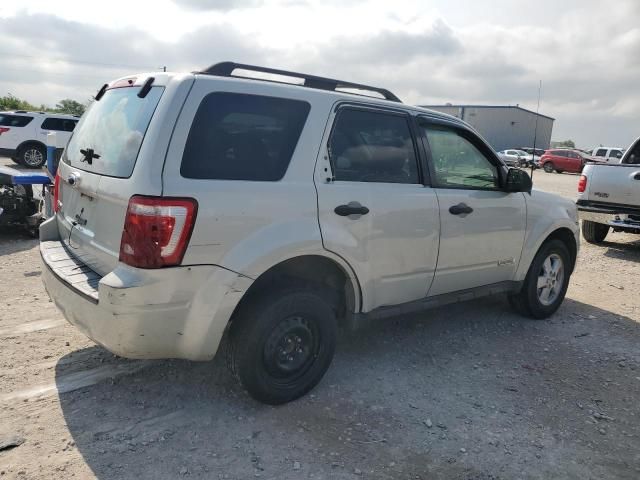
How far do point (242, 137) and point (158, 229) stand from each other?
726mm

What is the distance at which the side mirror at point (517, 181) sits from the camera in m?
4.25

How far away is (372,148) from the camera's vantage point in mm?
3527

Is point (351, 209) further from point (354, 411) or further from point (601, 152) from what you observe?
point (601, 152)

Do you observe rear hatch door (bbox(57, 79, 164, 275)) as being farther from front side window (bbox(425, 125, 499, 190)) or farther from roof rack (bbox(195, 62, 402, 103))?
front side window (bbox(425, 125, 499, 190))

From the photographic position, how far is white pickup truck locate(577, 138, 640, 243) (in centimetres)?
780

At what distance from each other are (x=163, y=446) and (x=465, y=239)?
258cm

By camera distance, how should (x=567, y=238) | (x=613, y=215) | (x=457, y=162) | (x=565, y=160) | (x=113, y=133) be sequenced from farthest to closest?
(x=565, y=160), (x=613, y=215), (x=567, y=238), (x=457, y=162), (x=113, y=133)

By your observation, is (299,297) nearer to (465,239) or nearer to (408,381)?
(408,381)

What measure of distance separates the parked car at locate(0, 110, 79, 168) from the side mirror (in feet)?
49.8

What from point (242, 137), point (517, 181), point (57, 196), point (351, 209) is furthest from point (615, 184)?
point (57, 196)

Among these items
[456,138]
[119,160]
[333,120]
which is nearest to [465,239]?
[456,138]

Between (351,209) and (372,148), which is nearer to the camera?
(351,209)

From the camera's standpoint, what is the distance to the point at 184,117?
272 cm

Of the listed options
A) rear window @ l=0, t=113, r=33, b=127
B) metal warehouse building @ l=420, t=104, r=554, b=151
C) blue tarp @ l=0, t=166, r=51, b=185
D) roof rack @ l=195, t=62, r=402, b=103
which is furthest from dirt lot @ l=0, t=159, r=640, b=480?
metal warehouse building @ l=420, t=104, r=554, b=151
